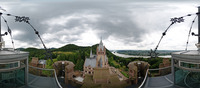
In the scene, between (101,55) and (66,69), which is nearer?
(66,69)

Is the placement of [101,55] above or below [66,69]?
below

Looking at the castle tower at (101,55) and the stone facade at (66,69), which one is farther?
the castle tower at (101,55)

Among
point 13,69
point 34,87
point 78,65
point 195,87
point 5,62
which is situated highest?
point 5,62

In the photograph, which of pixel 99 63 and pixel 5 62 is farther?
pixel 99 63

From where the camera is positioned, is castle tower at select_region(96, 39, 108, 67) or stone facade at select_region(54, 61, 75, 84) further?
castle tower at select_region(96, 39, 108, 67)

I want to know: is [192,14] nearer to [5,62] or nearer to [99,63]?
[5,62]

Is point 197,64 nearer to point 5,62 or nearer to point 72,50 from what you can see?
point 5,62

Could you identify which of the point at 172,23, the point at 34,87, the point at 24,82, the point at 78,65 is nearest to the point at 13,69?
the point at 24,82

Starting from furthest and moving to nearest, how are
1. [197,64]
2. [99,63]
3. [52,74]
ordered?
[99,63], [52,74], [197,64]

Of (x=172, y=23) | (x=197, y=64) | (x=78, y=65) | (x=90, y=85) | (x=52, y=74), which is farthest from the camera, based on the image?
(x=78, y=65)

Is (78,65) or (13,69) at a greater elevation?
(13,69)
